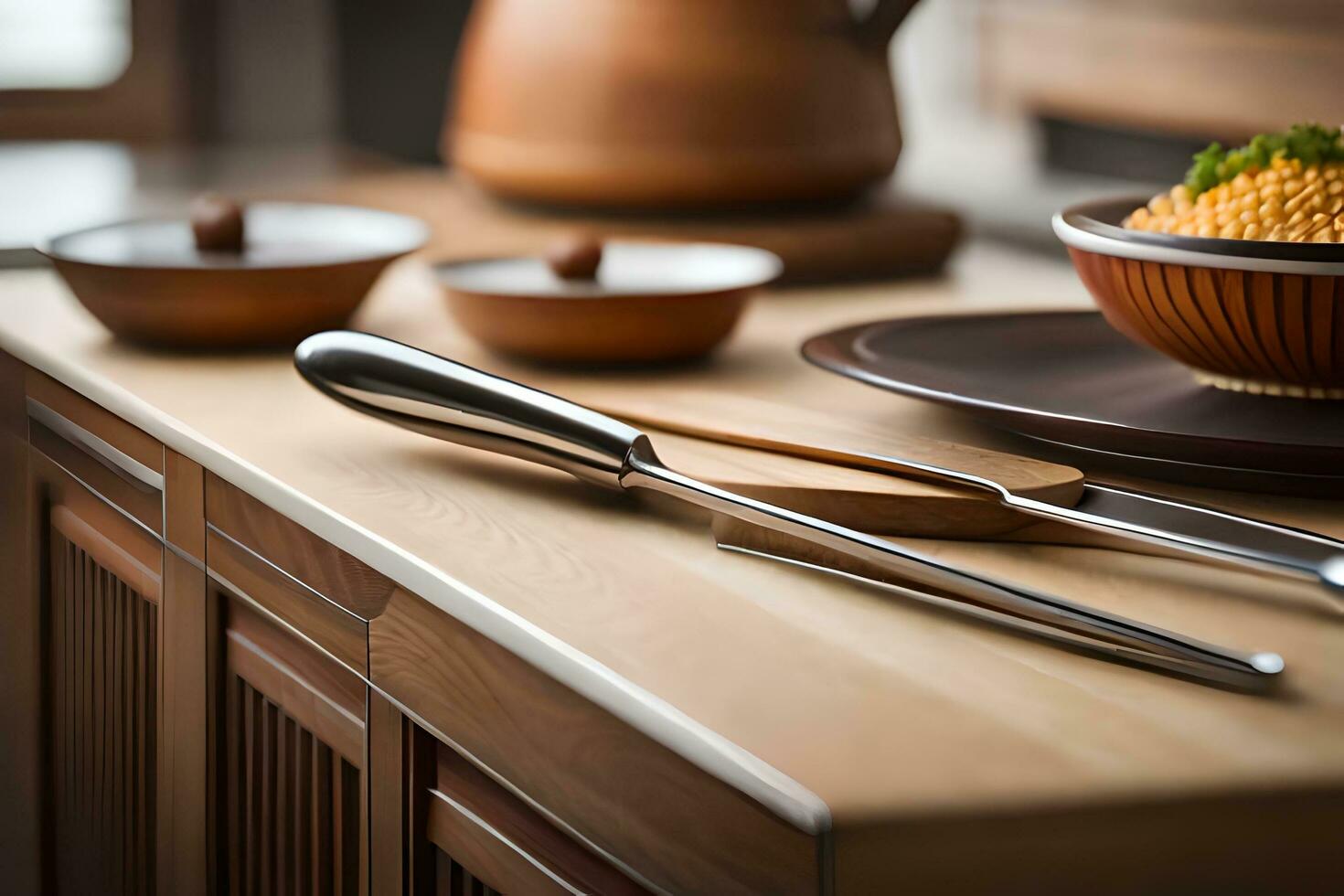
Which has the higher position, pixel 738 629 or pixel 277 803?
pixel 738 629

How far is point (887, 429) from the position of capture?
0.62 meters

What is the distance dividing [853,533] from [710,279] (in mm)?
408

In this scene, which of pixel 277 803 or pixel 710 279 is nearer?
pixel 277 803

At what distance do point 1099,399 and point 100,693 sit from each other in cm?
55

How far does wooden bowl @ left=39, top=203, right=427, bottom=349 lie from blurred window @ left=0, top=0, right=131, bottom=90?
0.95m

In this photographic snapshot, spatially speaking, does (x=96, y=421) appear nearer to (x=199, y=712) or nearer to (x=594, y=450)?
(x=199, y=712)

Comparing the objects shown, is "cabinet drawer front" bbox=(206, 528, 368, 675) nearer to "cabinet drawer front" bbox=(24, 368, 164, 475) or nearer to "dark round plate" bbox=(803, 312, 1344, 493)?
"cabinet drawer front" bbox=(24, 368, 164, 475)

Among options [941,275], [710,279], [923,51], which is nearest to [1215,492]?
[710,279]

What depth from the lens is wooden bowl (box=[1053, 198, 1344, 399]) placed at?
0.56m

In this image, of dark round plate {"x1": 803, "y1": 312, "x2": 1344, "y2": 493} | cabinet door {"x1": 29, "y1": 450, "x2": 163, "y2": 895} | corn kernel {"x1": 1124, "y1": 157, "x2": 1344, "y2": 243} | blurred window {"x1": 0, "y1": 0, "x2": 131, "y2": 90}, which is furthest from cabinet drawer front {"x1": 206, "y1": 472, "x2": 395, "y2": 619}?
blurred window {"x1": 0, "y1": 0, "x2": 131, "y2": 90}

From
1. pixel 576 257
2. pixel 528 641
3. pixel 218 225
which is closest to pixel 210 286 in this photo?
pixel 218 225

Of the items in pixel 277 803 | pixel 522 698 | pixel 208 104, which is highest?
pixel 208 104

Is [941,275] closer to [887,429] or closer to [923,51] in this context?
[923,51]

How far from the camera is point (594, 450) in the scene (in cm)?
57
